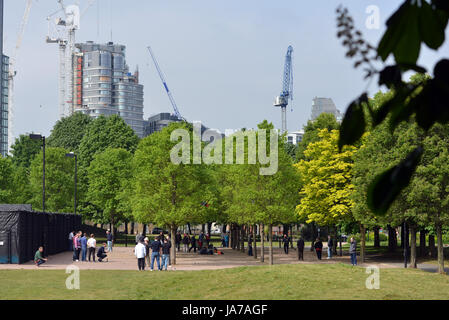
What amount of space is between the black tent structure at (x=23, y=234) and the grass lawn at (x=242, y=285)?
8.80 metres

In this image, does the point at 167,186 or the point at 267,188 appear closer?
the point at 167,186

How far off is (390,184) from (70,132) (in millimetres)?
98921

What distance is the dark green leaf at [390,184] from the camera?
1991 mm

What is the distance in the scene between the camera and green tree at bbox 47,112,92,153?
96.6 m

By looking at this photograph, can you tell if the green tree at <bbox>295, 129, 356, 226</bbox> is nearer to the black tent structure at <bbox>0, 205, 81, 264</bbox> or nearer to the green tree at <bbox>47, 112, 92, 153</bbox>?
the black tent structure at <bbox>0, 205, 81, 264</bbox>

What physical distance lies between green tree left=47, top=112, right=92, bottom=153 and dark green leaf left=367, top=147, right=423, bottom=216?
310ft

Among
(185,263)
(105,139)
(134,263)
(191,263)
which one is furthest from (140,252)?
(105,139)

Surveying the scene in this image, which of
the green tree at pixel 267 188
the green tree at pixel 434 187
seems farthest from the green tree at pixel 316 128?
the green tree at pixel 434 187

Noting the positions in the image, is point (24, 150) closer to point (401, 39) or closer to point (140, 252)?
point (140, 252)

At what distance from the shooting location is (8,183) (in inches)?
2835

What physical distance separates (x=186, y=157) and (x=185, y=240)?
1860cm

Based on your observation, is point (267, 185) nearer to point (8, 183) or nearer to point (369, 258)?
point (369, 258)

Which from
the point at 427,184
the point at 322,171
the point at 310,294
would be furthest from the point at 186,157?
the point at 310,294

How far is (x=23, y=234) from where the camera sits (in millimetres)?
38375
